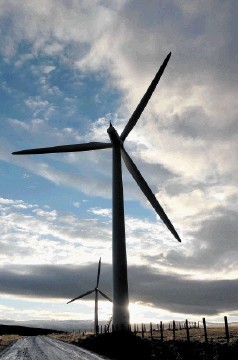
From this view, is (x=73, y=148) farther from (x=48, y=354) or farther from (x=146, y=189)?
(x=48, y=354)

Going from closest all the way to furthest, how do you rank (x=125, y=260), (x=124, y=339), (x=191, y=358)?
(x=191, y=358) → (x=124, y=339) → (x=125, y=260)

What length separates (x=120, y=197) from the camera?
32844 millimetres

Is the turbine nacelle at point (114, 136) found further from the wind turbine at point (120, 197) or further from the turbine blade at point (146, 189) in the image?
the turbine blade at point (146, 189)

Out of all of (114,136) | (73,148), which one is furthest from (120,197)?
(73,148)

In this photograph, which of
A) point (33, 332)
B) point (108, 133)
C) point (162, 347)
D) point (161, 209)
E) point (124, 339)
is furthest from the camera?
point (33, 332)

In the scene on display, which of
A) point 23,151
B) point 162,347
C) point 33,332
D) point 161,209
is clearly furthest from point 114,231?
point 33,332

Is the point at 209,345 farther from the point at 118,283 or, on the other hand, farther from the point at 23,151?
the point at 23,151

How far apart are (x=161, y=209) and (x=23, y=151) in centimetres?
Result: 1482

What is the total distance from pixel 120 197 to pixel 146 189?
2986 mm

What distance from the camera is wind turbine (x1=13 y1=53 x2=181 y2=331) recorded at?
2950 centimetres

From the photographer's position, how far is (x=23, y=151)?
3738 centimetres

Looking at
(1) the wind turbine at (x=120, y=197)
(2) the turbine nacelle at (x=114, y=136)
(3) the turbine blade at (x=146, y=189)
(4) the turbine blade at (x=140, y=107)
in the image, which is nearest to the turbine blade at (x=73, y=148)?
(1) the wind turbine at (x=120, y=197)

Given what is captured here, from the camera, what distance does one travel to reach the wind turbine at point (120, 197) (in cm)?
2950

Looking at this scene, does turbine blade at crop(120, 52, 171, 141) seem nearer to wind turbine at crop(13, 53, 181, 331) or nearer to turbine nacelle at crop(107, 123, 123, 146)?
wind turbine at crop(13, 53, 181, 331)
